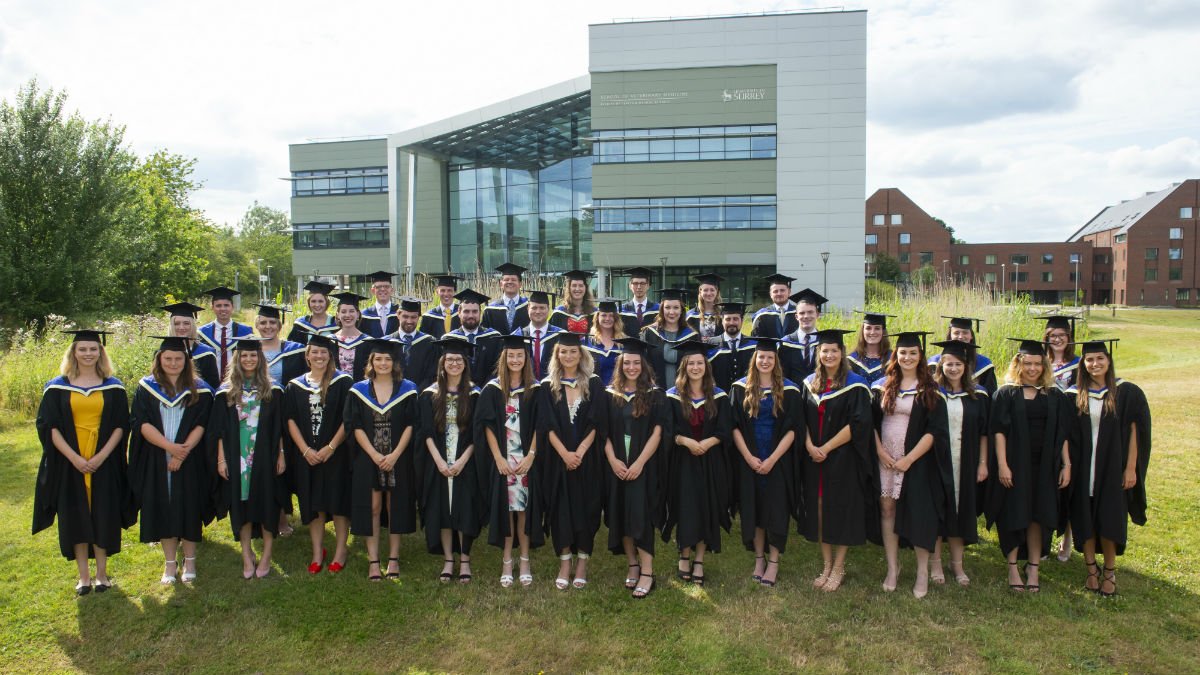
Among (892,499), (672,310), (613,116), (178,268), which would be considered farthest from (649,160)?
(892,499)

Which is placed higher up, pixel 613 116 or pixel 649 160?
pixel 613 116

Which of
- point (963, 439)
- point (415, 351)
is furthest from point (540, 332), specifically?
point (963, 439)

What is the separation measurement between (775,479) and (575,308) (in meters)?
3.03

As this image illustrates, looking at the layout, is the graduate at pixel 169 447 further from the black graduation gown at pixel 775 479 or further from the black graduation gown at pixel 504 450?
the black graduation gown at pixel 775 479

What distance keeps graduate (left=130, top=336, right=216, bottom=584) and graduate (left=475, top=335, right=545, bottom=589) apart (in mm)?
1885

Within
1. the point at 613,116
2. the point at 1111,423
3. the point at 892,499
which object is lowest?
the point at 892,499

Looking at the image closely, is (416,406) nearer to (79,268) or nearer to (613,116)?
(79,268)

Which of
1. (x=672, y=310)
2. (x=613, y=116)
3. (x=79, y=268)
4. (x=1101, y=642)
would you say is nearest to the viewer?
(x=1101, y=642)

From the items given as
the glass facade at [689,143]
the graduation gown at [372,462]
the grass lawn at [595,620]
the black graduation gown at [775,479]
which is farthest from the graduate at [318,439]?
the glass facade at [689,143]

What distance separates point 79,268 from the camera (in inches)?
648

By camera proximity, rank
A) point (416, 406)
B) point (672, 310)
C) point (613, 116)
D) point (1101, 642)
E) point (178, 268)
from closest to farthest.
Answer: point (1101, 642), point (416, 406), point (672, 310), point (178, 268), point (613, 116)

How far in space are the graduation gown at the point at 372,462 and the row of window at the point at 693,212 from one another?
28160 millimetres

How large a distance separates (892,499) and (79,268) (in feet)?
60.0

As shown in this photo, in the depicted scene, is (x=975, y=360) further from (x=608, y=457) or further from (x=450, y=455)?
(x=450, y=455)
